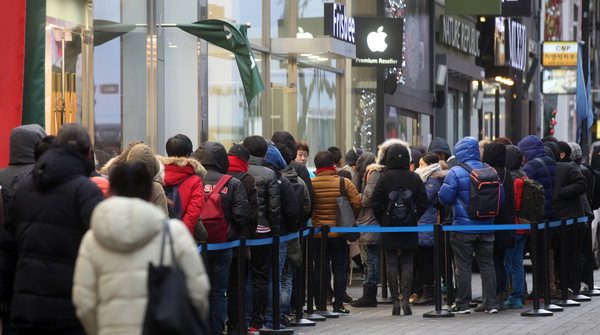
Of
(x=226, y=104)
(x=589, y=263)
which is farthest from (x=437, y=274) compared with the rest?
(x=226, y=104)

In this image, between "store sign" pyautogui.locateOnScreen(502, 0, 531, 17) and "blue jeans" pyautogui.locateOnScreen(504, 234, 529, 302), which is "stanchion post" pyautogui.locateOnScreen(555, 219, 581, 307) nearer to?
"blue jeans" pyautogui.locateOnScreen(504, 234, 529, 302)

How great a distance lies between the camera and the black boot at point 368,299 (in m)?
15.8

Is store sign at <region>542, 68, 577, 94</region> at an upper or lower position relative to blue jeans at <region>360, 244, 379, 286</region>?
upper

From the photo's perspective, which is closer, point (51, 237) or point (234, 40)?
point (51, 237)

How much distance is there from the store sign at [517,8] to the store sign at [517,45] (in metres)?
4.29

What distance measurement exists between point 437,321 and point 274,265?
243cm

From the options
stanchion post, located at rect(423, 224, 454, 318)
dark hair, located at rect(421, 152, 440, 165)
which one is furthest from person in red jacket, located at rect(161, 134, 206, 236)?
dark hair, located at rect(421, 152, 440, 165)

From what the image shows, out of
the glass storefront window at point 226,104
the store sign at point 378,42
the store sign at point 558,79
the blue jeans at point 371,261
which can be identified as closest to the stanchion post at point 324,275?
the blue jeans at point 371,261

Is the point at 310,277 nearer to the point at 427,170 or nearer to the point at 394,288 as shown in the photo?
the point at 394,288

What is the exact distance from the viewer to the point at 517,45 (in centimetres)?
4206

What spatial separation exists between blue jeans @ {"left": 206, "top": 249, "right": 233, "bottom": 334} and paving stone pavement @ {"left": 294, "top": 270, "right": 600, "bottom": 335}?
1.60 metres

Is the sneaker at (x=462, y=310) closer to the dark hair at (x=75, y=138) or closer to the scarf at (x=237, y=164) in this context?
the scarf at (x=237, y=164)

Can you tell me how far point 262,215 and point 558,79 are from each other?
3462cm

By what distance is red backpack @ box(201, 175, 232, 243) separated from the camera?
37.6 ft
